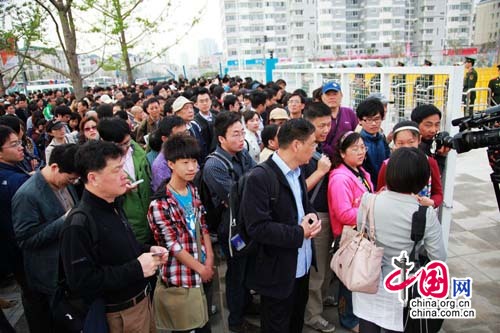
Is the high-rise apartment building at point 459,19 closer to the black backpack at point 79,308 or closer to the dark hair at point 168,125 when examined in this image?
the dark hair at point 168,125

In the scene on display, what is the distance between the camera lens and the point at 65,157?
7.57 ft

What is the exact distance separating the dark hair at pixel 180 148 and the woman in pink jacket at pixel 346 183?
3.47 feet

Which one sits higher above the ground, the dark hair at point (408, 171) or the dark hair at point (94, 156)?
the dark hair at point (94, 156)

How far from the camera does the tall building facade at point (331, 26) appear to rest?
59906 millimetres

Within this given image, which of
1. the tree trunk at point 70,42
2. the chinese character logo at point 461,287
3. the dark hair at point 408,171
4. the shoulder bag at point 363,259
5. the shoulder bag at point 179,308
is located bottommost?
the chinese character logo at point 461,287

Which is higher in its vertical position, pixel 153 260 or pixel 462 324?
pixel 153 260

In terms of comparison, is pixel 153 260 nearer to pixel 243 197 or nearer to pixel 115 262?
pixel 115 262

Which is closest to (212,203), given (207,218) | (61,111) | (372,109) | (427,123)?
(207,218)

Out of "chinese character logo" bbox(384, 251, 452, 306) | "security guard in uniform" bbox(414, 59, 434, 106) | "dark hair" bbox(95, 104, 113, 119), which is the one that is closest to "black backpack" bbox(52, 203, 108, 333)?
"chinese character logo" bbox(384, 251, 452, 306)

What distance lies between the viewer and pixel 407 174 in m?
1.93

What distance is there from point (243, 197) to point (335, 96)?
7.67 ft

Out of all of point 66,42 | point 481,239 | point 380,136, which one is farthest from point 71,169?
point 66,42

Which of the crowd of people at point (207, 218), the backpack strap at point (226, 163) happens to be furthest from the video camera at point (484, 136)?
the backpack strap at point (226, 163)

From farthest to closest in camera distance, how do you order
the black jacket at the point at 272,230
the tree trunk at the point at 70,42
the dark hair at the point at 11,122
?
1. the tree trunk at the point at 70,42
2. the dark hair at the point at 11,122
3. the black jacket at the point at 272,230
